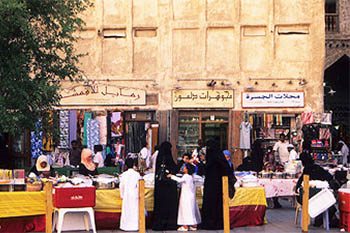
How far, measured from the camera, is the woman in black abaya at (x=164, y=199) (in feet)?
45.5

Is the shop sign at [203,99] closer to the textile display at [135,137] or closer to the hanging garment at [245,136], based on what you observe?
the hanging garment at [245,136]

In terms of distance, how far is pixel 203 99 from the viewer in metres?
25.9

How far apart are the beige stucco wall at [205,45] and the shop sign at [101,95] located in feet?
1.04

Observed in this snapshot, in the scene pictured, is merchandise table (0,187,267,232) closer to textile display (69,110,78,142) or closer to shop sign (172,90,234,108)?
shop sign (172,90,234,108)

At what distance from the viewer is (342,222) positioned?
13.9 metres

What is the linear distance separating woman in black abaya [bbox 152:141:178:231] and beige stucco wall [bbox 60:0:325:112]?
12122 mm

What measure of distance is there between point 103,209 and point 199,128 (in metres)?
12.4

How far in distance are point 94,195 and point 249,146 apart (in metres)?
12.9

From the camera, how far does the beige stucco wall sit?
85.7 ft

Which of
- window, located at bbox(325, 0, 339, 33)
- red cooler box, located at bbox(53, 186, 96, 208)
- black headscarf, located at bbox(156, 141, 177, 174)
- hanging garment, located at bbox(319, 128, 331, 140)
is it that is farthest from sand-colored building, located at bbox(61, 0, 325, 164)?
red cooler box, located at bbox(53, 186, 96, 208)

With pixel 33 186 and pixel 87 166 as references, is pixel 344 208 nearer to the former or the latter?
pixel 87 166

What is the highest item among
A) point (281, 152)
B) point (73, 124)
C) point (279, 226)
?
point (73, 124)

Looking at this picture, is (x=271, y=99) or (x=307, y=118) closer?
(x=307, y=118)

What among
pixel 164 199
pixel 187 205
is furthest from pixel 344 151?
pixel 164 199
